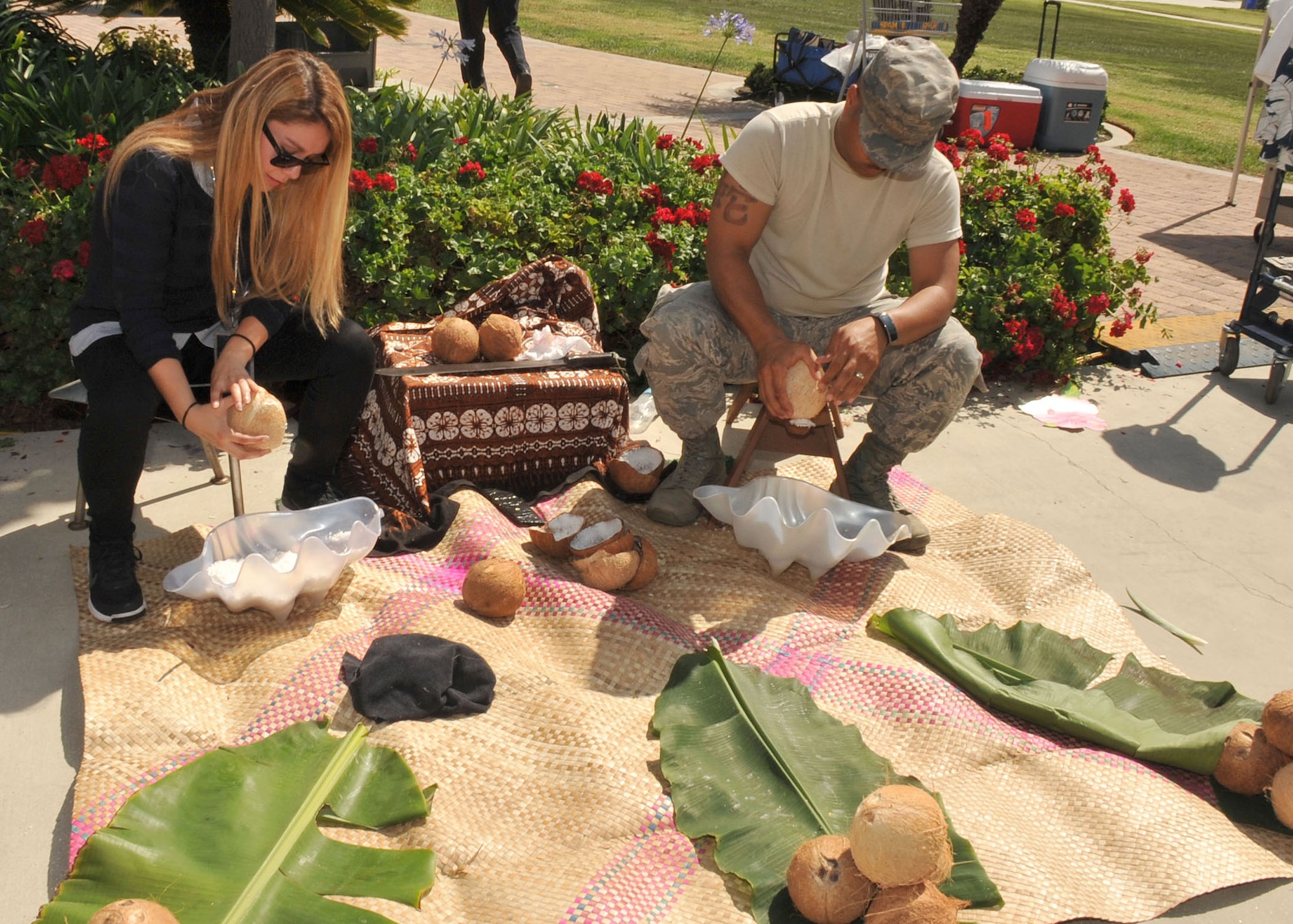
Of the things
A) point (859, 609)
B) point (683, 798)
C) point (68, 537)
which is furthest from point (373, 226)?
point (683, 798)

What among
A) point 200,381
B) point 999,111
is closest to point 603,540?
point 200,381

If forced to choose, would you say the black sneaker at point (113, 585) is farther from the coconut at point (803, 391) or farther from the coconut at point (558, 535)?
the coconut at point (803, 391)

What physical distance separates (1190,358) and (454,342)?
367 centimetres

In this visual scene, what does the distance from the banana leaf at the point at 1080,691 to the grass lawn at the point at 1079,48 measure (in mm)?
9924

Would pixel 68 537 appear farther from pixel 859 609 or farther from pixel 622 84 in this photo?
pixel 622 84

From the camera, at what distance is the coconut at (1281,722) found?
7.94ft

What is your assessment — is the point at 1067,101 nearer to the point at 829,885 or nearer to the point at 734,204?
the point at 734,204

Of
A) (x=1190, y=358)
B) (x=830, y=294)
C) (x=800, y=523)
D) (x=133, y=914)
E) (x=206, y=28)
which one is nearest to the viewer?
(x=133, y=914)

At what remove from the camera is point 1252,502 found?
4090 millimetres

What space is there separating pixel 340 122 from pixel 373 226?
1.52 meters

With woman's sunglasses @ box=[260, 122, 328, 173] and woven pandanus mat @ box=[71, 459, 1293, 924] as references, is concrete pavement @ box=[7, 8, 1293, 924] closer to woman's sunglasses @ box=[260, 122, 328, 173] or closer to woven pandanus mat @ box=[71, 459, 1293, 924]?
woven pandanus mat @ box=[71, 459, 1293, 924]

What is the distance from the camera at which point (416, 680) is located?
264 cm

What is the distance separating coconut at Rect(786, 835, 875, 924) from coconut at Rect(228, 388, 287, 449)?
1624 millimetres

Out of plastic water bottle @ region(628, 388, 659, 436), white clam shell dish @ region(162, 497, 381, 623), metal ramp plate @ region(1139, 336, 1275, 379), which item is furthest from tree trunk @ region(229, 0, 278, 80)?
metal ramp plate @ region(1139, 336, 1275, 379)
